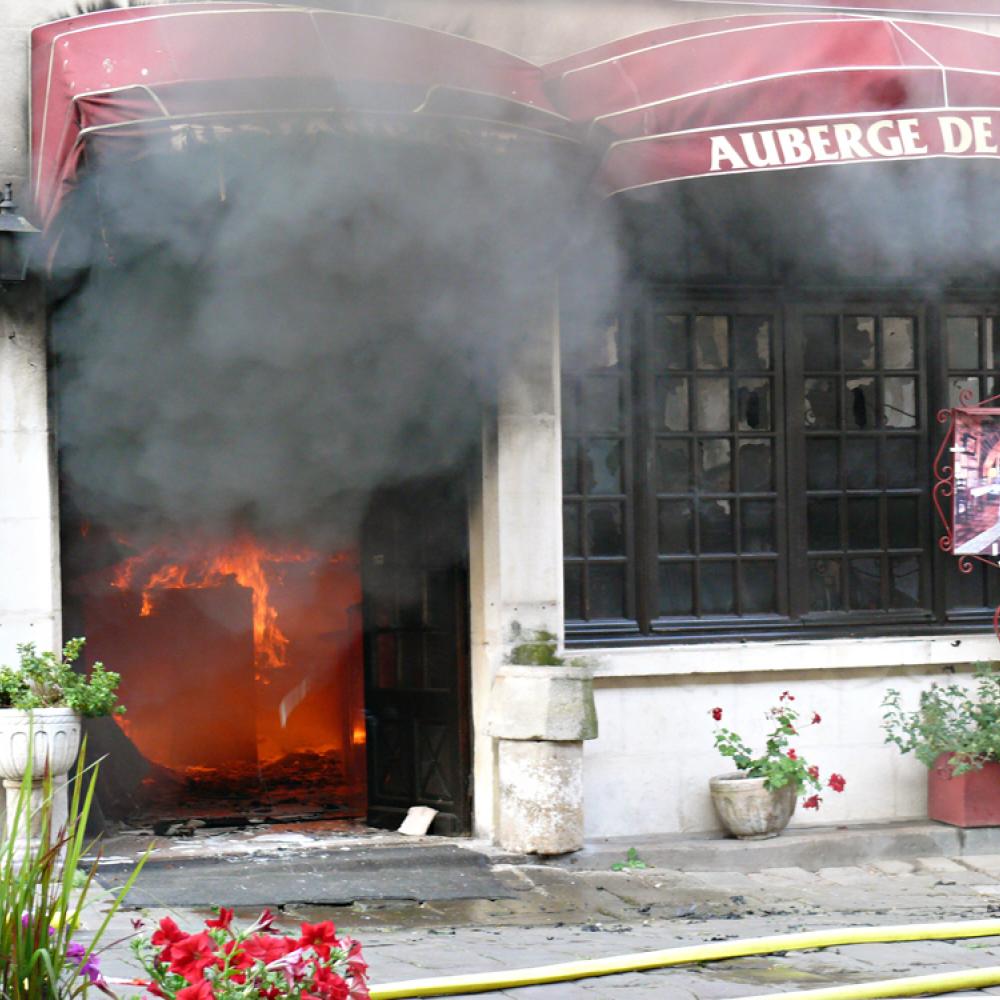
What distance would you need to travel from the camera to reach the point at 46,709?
25.1 ft

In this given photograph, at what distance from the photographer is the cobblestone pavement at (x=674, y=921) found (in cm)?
578

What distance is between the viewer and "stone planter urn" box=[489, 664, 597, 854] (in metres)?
8.37

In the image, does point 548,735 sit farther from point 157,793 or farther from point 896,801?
point 157,793

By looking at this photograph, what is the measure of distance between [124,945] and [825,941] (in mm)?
2795

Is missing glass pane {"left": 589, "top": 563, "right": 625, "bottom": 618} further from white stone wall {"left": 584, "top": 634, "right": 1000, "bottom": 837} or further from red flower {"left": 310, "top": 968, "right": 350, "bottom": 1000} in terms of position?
red flower {"left": 310, "top": 968, "right": 350, "bottom": 1000}

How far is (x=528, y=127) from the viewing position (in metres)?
7.63

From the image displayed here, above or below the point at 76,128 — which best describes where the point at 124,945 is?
below

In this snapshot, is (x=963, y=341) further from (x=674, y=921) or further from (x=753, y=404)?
(x=674, y=921)

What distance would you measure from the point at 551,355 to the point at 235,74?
2592 mm

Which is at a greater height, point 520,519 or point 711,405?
point 711,405

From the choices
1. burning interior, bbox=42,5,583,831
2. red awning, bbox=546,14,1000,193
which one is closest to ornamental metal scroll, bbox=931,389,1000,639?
red awning, bbox=546,14,1000,193

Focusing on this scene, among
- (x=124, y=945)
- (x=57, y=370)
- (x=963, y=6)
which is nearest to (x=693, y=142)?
(x=963, y=6)

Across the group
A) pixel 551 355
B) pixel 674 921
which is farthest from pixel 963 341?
pixel 674 921

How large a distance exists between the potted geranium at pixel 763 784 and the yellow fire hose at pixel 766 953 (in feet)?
6.55
